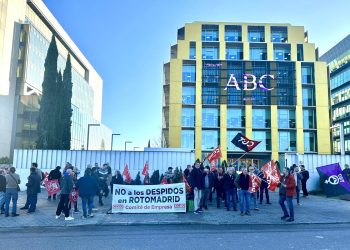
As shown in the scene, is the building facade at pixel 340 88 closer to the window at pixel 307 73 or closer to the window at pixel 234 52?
the window at pixel 307 73

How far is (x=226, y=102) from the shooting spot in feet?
160

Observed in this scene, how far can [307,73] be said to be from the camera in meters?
50.5

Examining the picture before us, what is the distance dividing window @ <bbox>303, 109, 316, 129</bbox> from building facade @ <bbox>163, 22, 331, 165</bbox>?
108 millimetres

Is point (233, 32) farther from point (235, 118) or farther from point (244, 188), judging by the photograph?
point (244, 188)

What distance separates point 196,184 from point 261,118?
37.5m

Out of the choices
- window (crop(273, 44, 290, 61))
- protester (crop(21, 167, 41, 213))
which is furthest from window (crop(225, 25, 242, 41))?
protester (crop(21, 167, 41, 213))

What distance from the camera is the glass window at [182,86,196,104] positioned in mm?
49188

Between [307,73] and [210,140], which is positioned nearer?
[210,140]

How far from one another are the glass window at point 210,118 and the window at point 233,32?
11679mm

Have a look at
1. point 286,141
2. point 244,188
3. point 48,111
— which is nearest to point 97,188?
point 244,188

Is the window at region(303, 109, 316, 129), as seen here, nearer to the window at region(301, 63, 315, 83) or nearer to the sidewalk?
the window at region(301, 63, 315, 83)

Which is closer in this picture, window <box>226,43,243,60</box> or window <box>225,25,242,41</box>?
window <box>226,43,243,60</box>

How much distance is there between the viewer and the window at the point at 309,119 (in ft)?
162

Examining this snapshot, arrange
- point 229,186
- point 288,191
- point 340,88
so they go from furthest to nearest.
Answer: point 340,88, point 229,186, point 288,191
